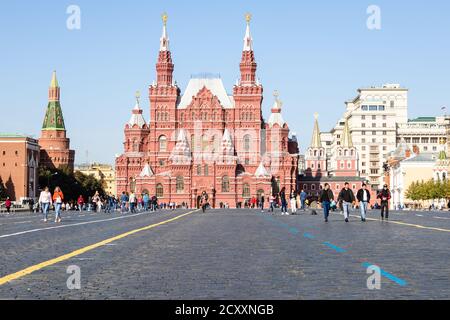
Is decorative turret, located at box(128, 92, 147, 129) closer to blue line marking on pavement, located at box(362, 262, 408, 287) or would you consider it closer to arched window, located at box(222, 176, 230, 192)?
arched window, located at box(222, 176, 230, 192)

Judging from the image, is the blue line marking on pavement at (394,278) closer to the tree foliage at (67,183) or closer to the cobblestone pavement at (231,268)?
the cobblestone pavement at (231,268)

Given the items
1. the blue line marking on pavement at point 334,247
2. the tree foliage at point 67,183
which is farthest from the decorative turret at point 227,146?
the blue line marking on pavement at point 334,247

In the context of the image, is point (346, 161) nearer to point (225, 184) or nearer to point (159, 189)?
point (225, 184)

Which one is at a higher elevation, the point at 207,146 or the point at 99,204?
the point at 207,146

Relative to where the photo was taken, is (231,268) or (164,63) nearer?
(231,268)

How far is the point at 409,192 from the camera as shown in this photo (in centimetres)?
13575

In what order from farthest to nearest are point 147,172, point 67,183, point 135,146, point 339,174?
point 339,174 < point 135,146 < point 67,183 < point 147,172

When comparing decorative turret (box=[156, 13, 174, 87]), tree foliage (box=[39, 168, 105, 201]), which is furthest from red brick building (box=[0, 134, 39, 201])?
decorative turret (box=[156, 13, 174, 87])

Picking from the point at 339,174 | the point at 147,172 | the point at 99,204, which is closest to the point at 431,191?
the point at 147,172

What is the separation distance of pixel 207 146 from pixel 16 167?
38.1 metres

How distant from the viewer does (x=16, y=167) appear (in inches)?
6260
